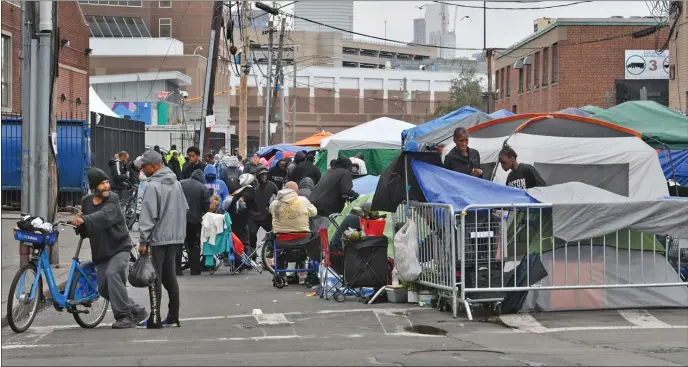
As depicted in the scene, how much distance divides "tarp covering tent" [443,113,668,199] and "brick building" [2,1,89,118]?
17.0 m

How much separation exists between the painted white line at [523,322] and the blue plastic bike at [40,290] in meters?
4.47

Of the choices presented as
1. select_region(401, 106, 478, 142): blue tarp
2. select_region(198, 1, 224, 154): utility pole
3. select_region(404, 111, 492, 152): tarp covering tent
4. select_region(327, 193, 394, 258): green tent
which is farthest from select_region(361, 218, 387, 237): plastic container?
select_region(198, 1, 224, 154): utility pole

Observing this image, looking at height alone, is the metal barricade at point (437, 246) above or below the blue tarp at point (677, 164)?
below

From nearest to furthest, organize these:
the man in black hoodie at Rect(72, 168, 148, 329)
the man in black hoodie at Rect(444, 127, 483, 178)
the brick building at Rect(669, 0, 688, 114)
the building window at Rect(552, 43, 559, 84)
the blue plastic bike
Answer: the blue plastic bike → the man in black hoodie at Rect(72, 168, 148, 329) → the man in black hoodie at Rect(444, 127, 483, 178) → the brick building at Rect(669, 0, 688, 114) → the building window at Rect(552, 43, 559, 84)

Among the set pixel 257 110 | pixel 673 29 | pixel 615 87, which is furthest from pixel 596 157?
pixel 257 110

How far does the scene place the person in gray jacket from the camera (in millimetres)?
11109

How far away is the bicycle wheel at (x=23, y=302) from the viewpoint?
1059 cm

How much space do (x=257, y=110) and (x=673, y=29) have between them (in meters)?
76.1

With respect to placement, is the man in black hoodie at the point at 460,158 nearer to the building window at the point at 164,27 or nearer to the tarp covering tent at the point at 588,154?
the tarp covering tent at the point at 588,154

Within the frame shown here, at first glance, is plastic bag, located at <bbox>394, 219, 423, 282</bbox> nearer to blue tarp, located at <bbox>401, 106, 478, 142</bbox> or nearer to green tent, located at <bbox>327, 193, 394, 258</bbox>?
green tent, located at <bbox>327, 193, 394, 258</bbox>

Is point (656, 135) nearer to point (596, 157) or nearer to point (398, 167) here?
point (596, 157)

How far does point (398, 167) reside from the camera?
12930 millimetres

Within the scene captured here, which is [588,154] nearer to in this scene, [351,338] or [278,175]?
[351,338]

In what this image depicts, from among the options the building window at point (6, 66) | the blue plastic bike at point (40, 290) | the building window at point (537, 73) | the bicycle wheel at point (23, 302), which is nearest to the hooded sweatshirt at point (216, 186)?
the blue plastic bike at point (40, 290)
